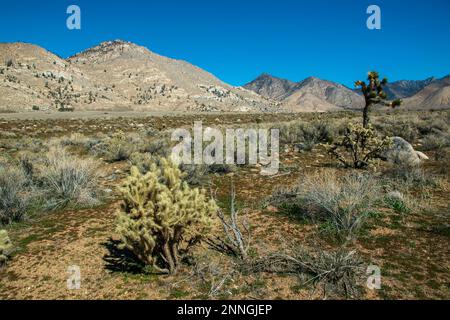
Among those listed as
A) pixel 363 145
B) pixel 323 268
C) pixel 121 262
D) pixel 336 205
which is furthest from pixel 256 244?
pixel 363 145

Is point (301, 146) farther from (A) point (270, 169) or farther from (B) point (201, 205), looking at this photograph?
(B) point (201, 205)

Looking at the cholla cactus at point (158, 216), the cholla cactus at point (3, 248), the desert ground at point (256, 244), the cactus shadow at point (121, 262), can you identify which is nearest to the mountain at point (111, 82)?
the desert ground at point (256, 244)

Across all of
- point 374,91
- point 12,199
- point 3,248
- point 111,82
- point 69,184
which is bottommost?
point 3,248

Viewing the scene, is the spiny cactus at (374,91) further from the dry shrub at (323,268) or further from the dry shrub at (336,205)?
the dry shrub at (323,268)

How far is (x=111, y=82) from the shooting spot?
113125 mm

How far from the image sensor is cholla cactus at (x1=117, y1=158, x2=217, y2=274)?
418cm

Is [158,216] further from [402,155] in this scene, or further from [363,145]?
[402,155]

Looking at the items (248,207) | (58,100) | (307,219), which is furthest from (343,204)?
(58,100)

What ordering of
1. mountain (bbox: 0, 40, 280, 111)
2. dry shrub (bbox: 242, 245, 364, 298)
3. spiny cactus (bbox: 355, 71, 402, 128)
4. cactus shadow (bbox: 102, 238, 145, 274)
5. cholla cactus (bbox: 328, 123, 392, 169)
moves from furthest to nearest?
mountain (bbox: 0, 40, 280, 111) → spiny cactus (bbox: 355, 71, 402, 128) → cholla cactus (bbox: 328, 123, 392, 169) → cactus shadow (bbox: 102, 238, 145, 274) → dry shrub (bbox: 242, 245, 364, 298)

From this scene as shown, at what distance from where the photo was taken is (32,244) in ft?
18.6

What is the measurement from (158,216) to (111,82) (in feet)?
393

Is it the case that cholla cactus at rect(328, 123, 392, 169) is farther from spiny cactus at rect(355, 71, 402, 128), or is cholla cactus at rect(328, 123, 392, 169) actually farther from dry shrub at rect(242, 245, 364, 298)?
dry shrub at rect(242, 245, 364, 298)

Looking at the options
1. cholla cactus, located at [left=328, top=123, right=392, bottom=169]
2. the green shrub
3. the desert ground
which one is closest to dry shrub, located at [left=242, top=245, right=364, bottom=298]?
the desert ground

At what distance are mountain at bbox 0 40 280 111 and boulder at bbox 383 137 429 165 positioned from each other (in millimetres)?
63775
